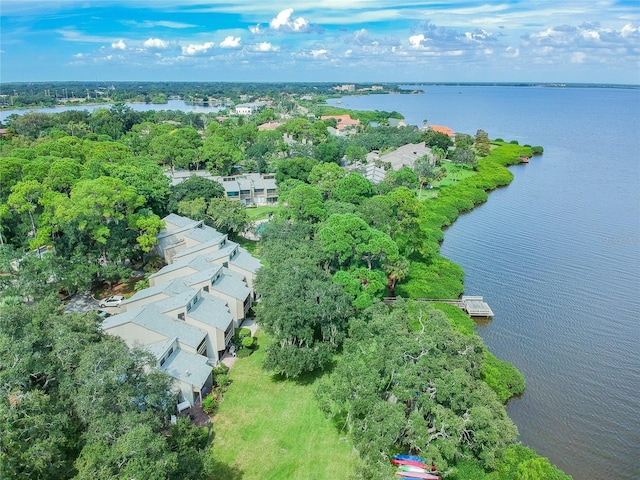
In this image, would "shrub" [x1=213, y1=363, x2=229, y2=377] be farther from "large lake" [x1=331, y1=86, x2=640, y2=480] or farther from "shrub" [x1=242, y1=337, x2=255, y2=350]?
"large lake" [x1=331, y1=86, x2=640, y2=480]

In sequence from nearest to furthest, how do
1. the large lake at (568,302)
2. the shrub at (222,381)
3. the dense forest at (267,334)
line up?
the dense forest at (267,334) → the large lake at (568,302) → the shrub at (222,381)

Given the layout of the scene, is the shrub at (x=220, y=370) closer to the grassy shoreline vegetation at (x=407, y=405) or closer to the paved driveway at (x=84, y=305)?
the grassy shoreline vegetation at (x=407, y=405)

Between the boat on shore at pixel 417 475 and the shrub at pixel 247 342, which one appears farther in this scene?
the shrub at pixel 247 342

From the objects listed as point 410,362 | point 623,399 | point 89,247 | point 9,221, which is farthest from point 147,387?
point 9,221

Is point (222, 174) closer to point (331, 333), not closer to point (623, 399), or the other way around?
point (331, 333)

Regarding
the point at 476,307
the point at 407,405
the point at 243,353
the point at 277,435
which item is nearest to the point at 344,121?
the point at 476,307

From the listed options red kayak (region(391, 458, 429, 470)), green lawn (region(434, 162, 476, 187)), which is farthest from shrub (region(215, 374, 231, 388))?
green lawn (region(434, 162, 476, 187))

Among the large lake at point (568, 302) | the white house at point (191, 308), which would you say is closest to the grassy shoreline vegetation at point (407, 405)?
the white house at point (191, 308)
